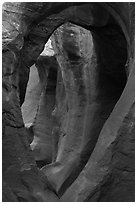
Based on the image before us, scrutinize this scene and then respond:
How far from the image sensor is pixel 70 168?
4.41 metres

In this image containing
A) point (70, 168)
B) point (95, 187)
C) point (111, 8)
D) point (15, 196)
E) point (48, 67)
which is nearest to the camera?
point (15, 196)

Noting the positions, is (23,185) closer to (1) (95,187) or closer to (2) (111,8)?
(1) (95,187)

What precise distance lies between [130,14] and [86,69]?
1499 millimetres

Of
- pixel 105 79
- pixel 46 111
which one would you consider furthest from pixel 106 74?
pixel 46 111

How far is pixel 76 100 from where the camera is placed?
4699 mm

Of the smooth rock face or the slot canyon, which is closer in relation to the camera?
the slot canyon

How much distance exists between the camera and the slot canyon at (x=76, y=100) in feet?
9.34

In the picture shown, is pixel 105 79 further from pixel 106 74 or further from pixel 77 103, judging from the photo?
pixel 77 103

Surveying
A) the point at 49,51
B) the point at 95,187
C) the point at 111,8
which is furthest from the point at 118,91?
the point at 49,51

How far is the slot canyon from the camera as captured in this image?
2.85 metres

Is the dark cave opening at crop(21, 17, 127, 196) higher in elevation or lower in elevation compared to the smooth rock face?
higher

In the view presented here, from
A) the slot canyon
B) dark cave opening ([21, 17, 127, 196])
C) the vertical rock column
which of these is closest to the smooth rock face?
the slot canyon

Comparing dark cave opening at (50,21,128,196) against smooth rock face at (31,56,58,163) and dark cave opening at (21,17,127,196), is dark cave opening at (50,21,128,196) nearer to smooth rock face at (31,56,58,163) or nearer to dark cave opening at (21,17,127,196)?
dark cave opening at (21,17,127,196)

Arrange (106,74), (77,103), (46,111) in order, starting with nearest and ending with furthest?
(106,74)
(77,103)
(46,111)
